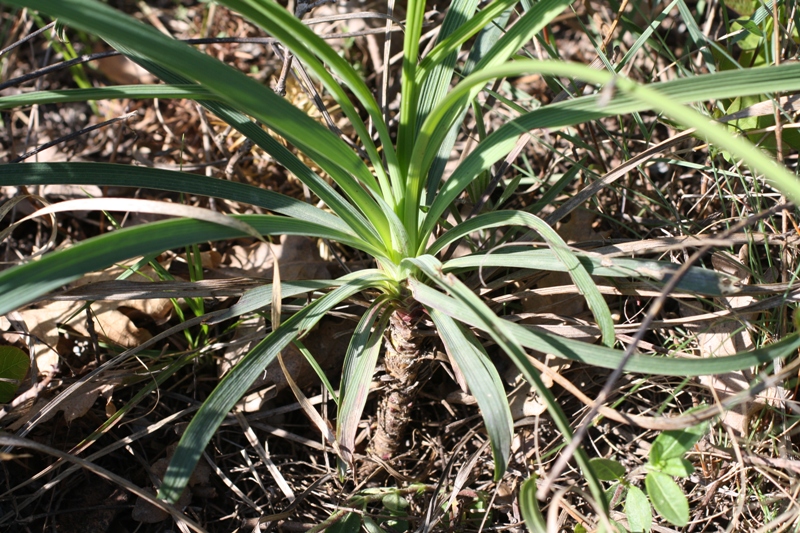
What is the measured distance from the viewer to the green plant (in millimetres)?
899

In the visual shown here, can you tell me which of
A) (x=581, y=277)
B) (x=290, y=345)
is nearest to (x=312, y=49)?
(x=581, y=277)

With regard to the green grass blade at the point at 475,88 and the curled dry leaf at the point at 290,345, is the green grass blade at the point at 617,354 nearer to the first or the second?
the green grass blade at the point at 475,88

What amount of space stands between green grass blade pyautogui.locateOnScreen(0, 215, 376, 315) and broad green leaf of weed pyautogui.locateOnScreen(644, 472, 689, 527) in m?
0.92

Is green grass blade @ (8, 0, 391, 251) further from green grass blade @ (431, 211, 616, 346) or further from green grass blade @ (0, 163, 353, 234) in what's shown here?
green grass blade @ (431, 211, 616, 346)

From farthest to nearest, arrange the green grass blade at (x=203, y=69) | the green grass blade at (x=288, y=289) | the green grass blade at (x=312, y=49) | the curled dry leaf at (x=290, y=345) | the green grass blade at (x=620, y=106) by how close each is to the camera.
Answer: the curled dry leaf at (x=290, y=345), the green grass blade at (x=288, y=289), the green grass blade at (x=312, y=49), the green grass blade at (x=203, y=69), the green grass blade at (x=620, y=106)

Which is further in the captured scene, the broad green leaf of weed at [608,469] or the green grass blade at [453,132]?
the green grass blade at [453,132]

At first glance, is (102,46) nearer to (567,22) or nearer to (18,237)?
(18,237)

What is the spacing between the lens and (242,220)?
41.5 inches

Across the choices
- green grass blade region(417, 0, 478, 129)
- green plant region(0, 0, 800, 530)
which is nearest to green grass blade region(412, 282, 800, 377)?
green plant region(0, 0, 800, 530)

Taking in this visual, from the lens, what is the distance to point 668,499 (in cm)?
112

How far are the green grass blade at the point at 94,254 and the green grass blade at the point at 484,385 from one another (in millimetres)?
471

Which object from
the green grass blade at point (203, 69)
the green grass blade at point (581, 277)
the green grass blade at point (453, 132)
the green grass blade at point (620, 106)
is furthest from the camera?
the green grass blade at point (453, 132)

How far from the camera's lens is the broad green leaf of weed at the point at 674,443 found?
1.14 m

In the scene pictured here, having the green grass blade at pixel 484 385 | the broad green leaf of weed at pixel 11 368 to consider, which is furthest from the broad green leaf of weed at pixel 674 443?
the broad green leaf of weed at pixel 11 368
